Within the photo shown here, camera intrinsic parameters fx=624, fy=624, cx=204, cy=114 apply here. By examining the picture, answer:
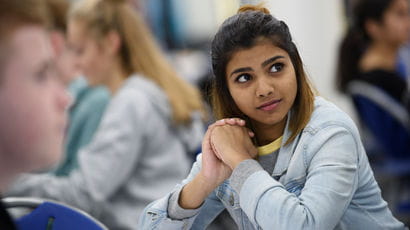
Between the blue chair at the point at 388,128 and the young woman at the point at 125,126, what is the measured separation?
0.73m

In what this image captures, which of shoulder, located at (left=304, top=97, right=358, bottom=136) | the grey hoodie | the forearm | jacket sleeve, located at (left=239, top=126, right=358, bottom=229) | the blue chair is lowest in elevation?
the blue chair

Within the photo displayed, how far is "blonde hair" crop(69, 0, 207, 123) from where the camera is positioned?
5.82ft

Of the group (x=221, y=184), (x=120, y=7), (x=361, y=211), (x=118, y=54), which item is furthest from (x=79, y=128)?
(x=361, y=211)

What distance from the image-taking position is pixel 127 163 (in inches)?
64.7

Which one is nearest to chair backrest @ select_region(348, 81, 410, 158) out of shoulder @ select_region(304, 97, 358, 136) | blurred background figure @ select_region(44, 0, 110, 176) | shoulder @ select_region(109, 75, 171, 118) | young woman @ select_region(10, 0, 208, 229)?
young woman @ select_region(10, 0, 208, 229)

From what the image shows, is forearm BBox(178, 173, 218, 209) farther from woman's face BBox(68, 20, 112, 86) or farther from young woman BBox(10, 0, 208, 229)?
woman's face BBox(68, 20, 112, 86)

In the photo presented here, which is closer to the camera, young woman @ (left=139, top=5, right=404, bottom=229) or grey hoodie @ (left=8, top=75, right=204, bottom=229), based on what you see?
young woman @ (left=139, top=5, right=404, bottom=229)

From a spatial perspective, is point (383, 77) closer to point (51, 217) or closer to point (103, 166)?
point (103, 166)

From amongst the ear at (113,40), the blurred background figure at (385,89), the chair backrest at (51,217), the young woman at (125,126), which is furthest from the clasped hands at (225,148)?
the blurred background figure at (385,89)

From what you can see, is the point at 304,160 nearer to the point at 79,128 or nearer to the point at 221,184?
the point at 221,184

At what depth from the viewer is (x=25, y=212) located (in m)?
1.17

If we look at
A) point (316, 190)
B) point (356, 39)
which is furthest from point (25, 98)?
point (356, 39)

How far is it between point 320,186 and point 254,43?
0.19 metres

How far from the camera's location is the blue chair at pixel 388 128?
2.25 m
